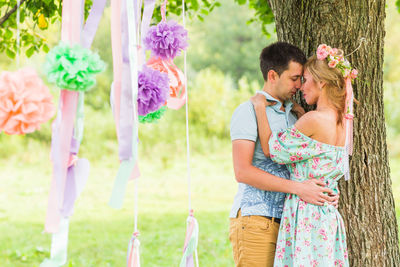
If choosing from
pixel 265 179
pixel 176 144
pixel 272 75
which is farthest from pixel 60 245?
pixel 176 144

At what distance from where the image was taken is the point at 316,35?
2.62 meters

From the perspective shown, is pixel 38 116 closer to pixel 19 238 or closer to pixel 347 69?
pixel 347 69

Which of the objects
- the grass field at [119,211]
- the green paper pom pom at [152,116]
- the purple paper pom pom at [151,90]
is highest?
the purple paper pom pom at [151,90]

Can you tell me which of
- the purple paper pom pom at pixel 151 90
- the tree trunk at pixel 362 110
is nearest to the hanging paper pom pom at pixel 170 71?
the purple paper pom pom at pixel 151 90

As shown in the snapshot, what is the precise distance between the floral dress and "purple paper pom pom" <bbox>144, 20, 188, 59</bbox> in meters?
0.61

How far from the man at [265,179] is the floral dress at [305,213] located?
1.8 inches

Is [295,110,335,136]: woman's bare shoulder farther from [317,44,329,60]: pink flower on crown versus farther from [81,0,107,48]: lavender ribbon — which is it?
[81,0,107,48]: lavender ribbon

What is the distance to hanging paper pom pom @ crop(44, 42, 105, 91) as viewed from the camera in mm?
1433

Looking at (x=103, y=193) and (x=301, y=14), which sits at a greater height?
(x=301, y=14)

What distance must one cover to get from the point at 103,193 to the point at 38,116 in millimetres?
7274

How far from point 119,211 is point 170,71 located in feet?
19.8

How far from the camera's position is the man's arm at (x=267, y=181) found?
219cm

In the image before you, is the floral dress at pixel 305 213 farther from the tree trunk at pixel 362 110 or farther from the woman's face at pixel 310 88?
the tree trunk at pixel 362 110

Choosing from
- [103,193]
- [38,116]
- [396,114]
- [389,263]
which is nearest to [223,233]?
[103,193]
